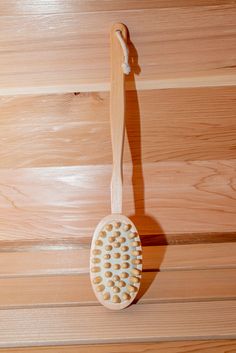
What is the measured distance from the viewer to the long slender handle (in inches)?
24.1

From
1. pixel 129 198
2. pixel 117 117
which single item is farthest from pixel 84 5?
pixel 129 198

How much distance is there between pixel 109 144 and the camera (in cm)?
67

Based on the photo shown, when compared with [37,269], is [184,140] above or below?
above

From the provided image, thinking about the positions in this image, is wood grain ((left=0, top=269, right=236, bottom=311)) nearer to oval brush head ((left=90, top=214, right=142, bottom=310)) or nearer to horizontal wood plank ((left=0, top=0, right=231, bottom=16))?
oval brush head ((left=90, top=214, right=142, bottom=310))

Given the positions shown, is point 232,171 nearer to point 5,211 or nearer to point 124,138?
point 124,138

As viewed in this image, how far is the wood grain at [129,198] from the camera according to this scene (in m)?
0.68

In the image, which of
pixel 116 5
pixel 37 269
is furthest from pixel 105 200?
pixel 116 5

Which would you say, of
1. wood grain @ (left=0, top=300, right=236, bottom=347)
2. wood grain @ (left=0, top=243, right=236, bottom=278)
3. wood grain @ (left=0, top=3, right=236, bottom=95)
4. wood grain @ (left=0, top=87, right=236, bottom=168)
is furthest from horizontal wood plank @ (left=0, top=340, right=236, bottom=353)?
wood grain @ (left=0, top=3, right=236, bottom=95)

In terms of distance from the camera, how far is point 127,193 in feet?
2.23

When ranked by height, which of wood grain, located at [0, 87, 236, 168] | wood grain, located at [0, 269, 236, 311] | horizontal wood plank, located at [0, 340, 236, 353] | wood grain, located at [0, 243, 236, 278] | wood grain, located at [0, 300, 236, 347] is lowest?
horizontal wood plank, located at [0, 340, 236, 353]

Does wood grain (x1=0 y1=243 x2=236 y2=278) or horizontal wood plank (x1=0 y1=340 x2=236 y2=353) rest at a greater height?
wood grain (x1=0 y1=243 x2=236 y2=278)

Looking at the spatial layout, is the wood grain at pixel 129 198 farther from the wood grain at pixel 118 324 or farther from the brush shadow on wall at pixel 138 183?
the wood grain at pixel 118 324

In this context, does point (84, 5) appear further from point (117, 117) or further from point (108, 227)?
point (108, 227)

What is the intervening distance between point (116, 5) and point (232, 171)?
0.31 m
